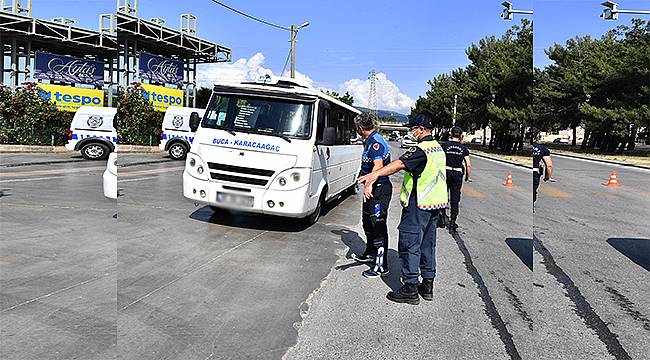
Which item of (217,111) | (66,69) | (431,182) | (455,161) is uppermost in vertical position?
(217,111)

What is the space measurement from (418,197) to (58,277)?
3.32 metres

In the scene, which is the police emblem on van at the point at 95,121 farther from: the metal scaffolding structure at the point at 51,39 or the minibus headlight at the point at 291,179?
the minibus headlight at the point at 291,179

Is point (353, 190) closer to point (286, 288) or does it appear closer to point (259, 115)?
point (259, 115)

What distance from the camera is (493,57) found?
11.8 ft

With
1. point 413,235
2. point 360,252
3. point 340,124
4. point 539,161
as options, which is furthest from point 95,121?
point 340,124

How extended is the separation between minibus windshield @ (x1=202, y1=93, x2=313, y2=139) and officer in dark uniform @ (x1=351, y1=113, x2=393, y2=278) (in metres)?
1.75

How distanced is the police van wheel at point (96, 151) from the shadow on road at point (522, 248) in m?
4.94

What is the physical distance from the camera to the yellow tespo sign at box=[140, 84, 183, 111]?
2.51m

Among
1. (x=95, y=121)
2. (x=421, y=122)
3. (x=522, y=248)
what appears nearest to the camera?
(x=95, y=121)

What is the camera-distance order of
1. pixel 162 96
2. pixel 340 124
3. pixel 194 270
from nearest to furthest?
pixel 162 96 < pixel 194 270 < pixel 340 124

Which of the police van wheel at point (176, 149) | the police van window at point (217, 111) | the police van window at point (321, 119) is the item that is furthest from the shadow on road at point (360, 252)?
the police van window at point (217, 111)

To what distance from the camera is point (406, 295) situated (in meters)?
4.61

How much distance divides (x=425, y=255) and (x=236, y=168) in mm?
3103

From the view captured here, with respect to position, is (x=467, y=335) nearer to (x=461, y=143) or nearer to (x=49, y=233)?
(x=461, y=143)
